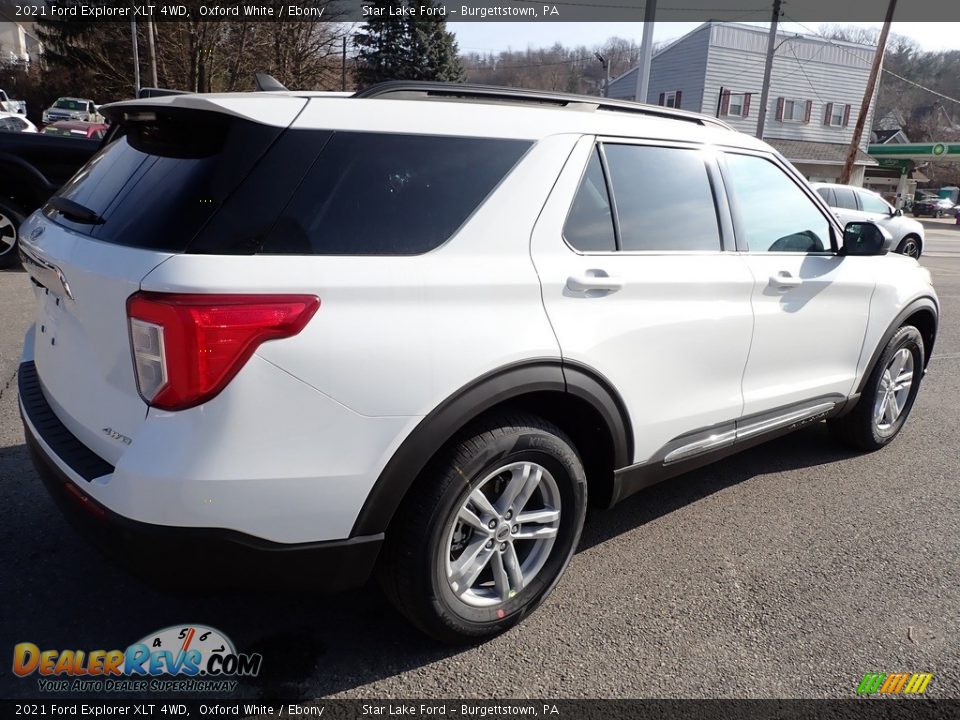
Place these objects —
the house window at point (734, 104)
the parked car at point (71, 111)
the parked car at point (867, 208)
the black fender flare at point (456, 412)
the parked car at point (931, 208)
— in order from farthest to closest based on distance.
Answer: the parked car at point (931, 208) < the house window at point (734, 104) < the parked car at point (71, 111) < the parked car at point (867, 208) < the black fender flare at point (456, 412)

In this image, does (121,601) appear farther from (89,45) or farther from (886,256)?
(89,45)

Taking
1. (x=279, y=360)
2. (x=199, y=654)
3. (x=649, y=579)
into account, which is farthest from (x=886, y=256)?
(x=199, y=654)

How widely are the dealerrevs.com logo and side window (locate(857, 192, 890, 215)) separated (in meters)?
17.1

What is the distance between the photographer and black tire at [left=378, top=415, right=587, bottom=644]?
2.23 m

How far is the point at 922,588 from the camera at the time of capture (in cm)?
301

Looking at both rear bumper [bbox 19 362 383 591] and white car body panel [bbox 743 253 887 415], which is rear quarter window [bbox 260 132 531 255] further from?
white car body panel [bbox 743 253 887 415]

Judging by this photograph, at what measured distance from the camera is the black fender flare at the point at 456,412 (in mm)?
2113

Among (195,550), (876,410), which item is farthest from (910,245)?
(195,550)

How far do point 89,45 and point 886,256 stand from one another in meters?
44.1

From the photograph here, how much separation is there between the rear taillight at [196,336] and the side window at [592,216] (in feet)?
3.71

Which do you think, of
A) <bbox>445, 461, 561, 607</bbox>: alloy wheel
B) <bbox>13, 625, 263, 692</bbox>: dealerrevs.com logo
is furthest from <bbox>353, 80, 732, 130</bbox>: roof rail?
<bbox>13, 625, 263, 692</bbox>: dealerrevs.com logo

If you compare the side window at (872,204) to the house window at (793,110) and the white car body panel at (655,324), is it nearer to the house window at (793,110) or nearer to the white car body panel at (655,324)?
the white car body panel at (655,324)

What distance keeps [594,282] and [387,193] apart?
807 millimetres

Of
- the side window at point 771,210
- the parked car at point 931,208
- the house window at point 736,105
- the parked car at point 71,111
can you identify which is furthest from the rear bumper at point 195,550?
the parked car at point 931,208
